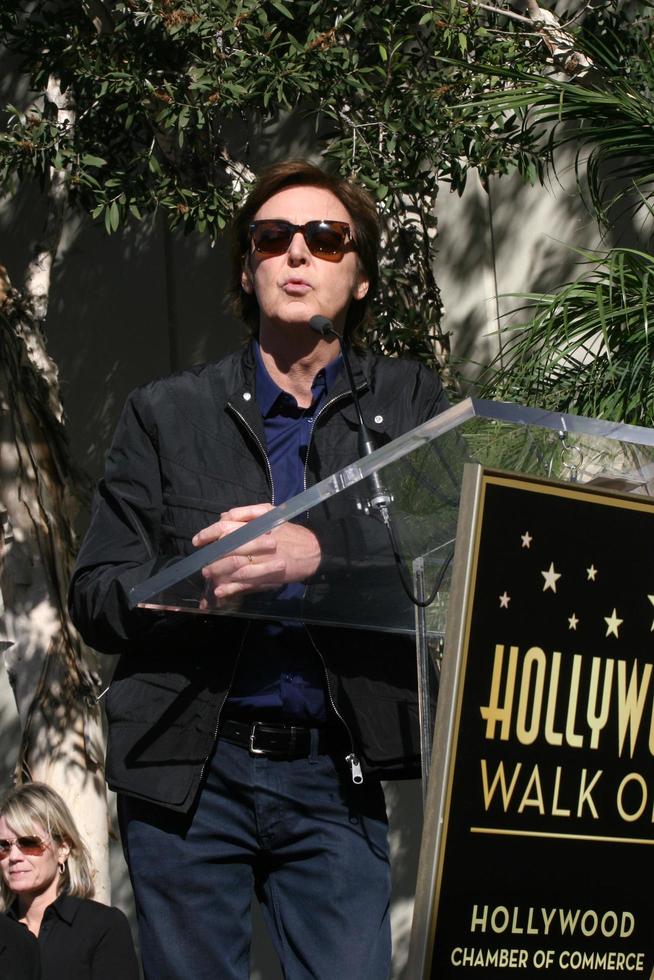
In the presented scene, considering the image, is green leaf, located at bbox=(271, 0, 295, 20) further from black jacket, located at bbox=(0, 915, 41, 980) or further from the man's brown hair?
black jacket, located at bbox=(0, 915, 41, 980)

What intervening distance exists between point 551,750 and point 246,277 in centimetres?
137

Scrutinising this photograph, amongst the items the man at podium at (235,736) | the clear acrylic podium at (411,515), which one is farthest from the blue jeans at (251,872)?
the clear acrylic podium at (411,515)

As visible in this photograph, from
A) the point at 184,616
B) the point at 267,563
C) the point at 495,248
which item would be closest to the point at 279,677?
the point at 184,616

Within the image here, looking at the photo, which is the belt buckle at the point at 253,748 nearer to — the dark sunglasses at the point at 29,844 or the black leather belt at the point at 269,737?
the black leather belt at the point at 269,737

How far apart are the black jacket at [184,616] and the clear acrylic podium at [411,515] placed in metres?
0.23

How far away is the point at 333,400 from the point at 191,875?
871 millimetres

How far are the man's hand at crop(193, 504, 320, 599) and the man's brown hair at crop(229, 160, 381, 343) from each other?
0.98 metres

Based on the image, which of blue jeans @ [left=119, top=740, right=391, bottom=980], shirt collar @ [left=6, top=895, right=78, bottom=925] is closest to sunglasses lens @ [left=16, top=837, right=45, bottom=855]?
shirt collar @ [left=6, top=895, right=78, bottom=925]

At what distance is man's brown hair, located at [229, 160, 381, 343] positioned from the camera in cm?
306

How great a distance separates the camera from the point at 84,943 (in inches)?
169

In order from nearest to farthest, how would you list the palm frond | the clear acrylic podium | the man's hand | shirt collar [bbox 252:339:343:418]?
the clear acrylic podium < the man's hand < shirt collar [bbox 252:339:343:418] < the palm frond

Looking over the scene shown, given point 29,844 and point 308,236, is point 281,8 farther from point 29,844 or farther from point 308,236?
point 29,844

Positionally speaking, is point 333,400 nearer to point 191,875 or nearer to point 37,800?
point 191,875

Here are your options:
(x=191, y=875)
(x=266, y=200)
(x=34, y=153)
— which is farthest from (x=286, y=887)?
(x=34, y=153)
